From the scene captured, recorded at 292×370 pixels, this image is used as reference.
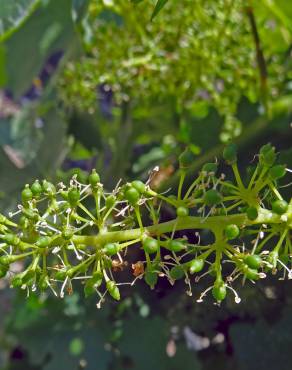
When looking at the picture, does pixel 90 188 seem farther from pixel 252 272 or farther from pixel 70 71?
pixel 70 71

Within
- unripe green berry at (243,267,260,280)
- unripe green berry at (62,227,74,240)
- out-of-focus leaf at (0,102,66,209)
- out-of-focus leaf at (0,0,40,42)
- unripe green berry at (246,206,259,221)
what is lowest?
out-of-focus leaf at (0,102,66,209)

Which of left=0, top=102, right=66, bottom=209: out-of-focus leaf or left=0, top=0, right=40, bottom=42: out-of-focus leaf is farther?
left=0, top=102, right=66, bottom=209: out-of-focus leaf

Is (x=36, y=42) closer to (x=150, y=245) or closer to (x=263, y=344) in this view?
(x=263, y=344)

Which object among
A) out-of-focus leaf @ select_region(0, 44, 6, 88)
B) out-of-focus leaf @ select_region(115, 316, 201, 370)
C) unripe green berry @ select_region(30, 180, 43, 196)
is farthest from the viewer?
out-of-focus leaf @ select_region(0, 44, 6, 88)

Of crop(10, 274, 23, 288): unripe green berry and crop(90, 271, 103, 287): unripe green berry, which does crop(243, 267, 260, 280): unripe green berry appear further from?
crop(10, 274, 23, 288): unripe green berry

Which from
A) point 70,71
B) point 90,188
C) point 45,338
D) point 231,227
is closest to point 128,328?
point 45,338

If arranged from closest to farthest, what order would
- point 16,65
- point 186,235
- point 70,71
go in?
point 186,235
point 70,71
point 16,65

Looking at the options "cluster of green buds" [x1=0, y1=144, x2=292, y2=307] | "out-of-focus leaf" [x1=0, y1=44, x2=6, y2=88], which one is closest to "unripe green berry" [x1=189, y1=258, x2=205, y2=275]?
"cluster of green buds" [x1=0, y1=144, x2=292, y2=307]
